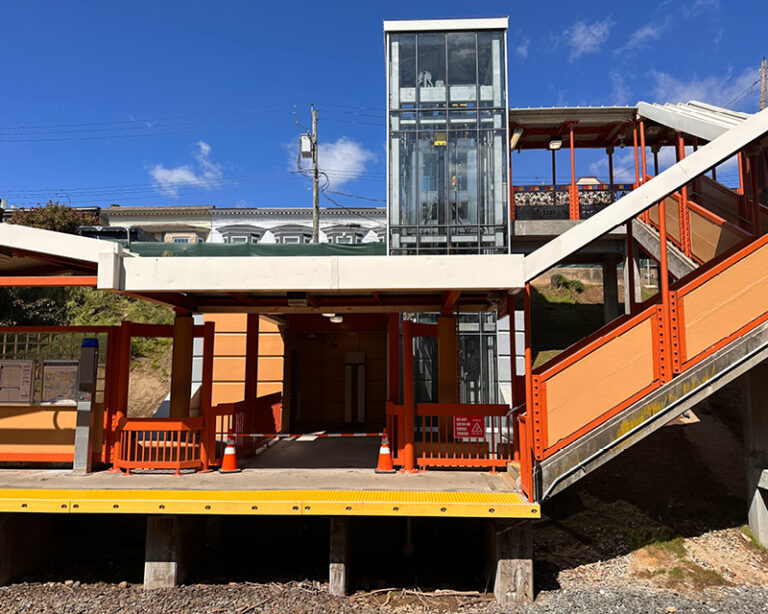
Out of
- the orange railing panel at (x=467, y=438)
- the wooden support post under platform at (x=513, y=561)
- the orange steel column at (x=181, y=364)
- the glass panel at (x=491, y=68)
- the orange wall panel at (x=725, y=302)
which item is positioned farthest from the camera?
the glass panel at (x=491, y=68)

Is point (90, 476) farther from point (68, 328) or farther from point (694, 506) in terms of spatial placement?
point (694, 506)

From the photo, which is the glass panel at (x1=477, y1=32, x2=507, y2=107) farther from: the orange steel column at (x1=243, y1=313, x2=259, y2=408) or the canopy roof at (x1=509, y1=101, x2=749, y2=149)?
the orange steel column at (x1=243, y1=313, x2=259, y2=408)

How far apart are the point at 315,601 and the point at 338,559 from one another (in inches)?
21.6

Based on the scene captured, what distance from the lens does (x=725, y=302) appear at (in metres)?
7.05

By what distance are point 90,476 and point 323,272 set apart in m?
4.74

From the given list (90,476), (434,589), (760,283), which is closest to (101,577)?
(90,476)

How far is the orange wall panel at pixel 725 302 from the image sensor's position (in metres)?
6.97

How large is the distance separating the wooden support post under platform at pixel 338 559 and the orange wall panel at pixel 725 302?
5.05 m

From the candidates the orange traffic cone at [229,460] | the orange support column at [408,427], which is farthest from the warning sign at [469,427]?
the orange traffic cone at [229,460]

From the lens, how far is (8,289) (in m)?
17.8

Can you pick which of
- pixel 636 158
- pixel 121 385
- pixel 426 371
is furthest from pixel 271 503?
pixel 636 158

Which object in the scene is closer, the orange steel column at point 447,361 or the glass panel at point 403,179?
the orange steel column at point 447,361

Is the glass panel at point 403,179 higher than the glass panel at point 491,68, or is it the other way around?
the glass panel at point 491,68

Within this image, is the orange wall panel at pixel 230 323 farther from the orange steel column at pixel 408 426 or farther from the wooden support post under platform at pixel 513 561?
the wooden support post under platform at pixel 513 561
